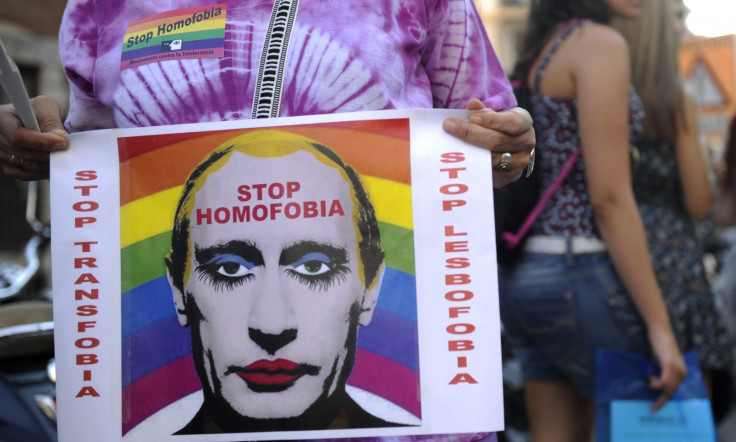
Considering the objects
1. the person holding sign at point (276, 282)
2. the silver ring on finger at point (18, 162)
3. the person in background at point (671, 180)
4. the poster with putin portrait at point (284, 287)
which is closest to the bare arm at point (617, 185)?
the person in background at point (671, 180)

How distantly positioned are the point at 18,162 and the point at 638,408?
68.1 inches

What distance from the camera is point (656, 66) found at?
105 inches

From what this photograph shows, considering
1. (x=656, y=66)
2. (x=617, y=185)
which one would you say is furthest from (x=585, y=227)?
(x=656, y=66)

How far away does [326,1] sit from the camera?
133cm

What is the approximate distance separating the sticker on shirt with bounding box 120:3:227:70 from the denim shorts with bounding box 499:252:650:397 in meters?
1.38

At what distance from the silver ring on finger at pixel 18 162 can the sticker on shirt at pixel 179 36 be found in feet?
0.82

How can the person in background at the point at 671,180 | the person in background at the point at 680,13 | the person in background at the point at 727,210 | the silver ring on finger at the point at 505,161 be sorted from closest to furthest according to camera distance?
the silver ring on finger at the point at 505,161
the person in background at the point at 671,180
the person in background at the point at 680,13
the person in background at the point at 727,210

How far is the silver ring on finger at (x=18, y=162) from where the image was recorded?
4.73 ft

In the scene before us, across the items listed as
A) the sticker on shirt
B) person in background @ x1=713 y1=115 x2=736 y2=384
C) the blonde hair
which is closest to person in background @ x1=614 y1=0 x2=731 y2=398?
the blonde hair

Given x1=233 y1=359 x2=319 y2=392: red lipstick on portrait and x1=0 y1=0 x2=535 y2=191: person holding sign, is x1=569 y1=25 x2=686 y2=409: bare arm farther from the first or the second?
x1=233 y1=359 x2=319 y2=392: red lipstick on portrait

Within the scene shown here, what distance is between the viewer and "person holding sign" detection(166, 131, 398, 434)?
123 centimetres

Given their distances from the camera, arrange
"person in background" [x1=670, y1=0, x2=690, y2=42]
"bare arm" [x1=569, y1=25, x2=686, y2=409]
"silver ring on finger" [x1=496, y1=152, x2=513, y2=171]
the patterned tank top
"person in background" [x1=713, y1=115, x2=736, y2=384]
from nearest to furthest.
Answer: "silver ring on finger" [x1=496, y1=152, x2=513, y2=171]
"bare arm" [x1=569, y1=25, x2=686, y2=409]
the patterned tank top
"person in background" [x1=670, y1=0, x2=690, y2=42]
"person in background" [x1=713, y1=115, x2=736, y2=384]

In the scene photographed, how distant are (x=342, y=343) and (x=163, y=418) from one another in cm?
28

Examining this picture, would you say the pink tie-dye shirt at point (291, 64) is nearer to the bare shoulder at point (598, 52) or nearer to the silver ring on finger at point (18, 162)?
the silver ring on finger at point (18, 162)
